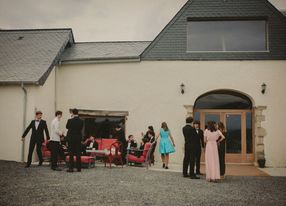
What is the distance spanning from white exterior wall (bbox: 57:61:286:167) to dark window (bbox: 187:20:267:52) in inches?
30.2

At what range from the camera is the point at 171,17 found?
15.4 metres

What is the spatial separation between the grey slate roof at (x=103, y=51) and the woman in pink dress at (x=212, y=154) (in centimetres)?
604

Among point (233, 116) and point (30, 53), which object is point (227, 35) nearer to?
point (233, 116)

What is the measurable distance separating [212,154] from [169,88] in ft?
18.0

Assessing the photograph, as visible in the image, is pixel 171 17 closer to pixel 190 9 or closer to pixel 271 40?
pixel 190 9

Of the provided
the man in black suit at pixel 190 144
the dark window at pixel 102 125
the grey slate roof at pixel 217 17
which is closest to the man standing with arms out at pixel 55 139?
the man in black suit at pixel 190 144

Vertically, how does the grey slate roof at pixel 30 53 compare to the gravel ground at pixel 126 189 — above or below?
above

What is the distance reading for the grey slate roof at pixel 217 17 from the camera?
14.5m

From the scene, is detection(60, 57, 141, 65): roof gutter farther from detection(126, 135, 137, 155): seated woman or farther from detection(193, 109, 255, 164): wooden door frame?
detection(193, 109, 255, 164): wooden door frame

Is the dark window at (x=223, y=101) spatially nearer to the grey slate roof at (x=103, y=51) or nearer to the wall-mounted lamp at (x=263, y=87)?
the wall-mounted lamp at (x=263, y=87)

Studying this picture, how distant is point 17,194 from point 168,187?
3.28 meters

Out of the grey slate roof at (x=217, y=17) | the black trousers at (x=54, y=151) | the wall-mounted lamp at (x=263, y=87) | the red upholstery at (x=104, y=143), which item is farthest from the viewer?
the grey slate roof at (x=217, y=17)

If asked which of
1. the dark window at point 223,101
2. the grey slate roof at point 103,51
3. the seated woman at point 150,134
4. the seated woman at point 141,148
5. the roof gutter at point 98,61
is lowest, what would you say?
the seated woman at point 141,148

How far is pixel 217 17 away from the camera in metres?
15.0
